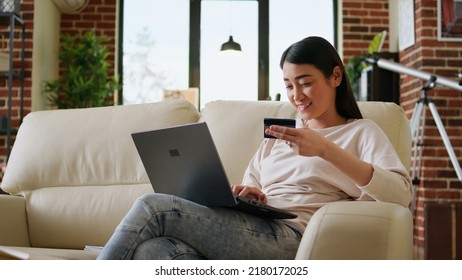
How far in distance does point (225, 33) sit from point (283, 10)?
2.08ft

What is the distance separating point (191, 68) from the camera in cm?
595

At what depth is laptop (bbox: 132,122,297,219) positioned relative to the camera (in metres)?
1.42

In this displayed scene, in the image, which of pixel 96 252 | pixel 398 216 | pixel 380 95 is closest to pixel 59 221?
pixel 96 252

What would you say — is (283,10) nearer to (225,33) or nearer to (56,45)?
(225,33)

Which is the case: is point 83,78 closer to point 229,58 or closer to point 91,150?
point 229,58

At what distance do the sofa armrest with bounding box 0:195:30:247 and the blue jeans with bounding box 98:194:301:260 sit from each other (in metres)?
0.92

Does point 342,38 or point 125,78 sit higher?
point 342,38

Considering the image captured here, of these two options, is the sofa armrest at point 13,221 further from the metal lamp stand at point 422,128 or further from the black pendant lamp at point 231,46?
the black pendant lamp at point 231,46

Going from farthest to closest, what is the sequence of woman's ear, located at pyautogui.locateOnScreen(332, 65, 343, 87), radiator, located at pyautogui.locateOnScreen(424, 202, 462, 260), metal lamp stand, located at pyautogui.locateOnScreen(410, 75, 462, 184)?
metal lamp stand, located at pyautogui.locateOnScreen(410, 75, 462, 184) < radiator, located at pyautogui.locateOnScreen(424, 202, 462, 260) < woman's ear, located at pyautogui.locateOnScreen(332, 65, 343, 87)

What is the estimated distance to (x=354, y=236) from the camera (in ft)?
3.98

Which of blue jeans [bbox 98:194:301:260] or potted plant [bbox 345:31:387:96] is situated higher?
potted plant [bbox 345:31:387:96]

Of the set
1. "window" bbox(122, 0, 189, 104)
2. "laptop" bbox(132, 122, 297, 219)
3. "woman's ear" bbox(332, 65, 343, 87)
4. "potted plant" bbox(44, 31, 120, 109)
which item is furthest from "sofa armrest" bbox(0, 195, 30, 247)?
"window" bbox(122, 0, 189, 104)

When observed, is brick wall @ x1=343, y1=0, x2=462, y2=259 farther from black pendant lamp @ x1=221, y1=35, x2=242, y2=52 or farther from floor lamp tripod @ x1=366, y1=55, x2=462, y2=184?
black pendant lamp @ x1=221, y1=35, x2=242, y2=52

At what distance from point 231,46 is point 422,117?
78.3 inches
